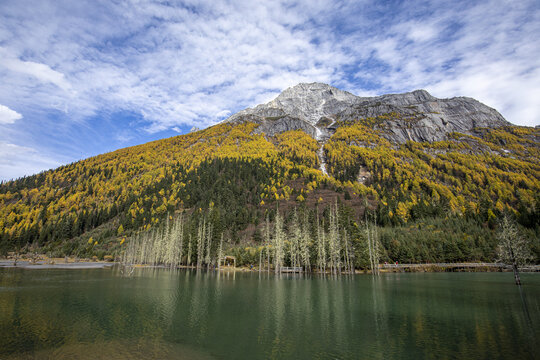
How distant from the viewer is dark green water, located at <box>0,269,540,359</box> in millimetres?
16359

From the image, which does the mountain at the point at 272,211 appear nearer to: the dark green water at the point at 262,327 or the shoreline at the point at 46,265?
the shoreline at the point at 46,265

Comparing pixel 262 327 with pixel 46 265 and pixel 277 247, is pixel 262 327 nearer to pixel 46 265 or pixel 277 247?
pixel 277 247

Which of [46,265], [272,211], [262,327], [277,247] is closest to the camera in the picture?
[262,327]

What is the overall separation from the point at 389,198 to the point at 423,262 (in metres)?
63.0

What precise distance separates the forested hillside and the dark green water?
174ft

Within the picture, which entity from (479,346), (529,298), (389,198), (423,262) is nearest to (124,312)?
(479,346)

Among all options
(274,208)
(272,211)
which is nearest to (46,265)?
(272,211)

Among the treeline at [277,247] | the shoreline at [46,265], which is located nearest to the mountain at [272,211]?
the treeline at [277,247]

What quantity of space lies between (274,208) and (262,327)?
120732 millimetres

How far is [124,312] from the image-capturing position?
26.4 metres

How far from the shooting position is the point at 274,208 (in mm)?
142625

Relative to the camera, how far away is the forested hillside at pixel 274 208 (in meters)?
94.4

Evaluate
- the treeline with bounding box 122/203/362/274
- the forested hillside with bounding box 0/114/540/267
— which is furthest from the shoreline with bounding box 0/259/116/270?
the forested hillside with bounding box 0/114/540/267

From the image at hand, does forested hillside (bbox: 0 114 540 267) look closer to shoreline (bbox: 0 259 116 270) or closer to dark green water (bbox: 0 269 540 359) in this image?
shoreline (bbox: 0 259 116 270)
